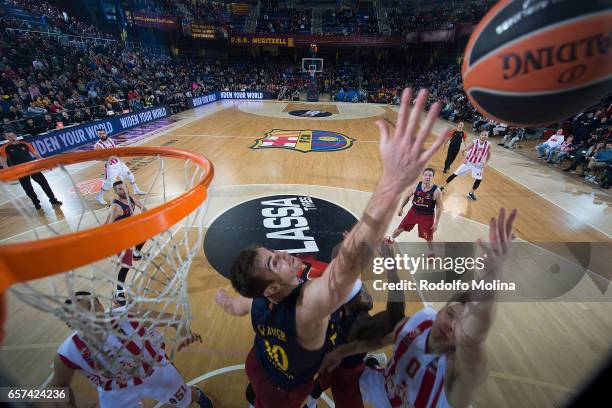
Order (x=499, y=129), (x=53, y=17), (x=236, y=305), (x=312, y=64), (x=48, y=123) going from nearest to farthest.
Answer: (x=236, y=305)
(x=48, y=123)
(x=499, y=129)
(x=53, y=17)
(x=312, y=64)

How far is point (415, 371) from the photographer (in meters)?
1.86

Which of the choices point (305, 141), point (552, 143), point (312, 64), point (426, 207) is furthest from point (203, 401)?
point (312, 64)

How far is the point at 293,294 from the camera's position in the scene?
1631mm

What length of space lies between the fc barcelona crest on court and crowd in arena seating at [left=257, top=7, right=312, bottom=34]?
71.2ft

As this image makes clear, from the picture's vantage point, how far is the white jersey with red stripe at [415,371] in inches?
68.5

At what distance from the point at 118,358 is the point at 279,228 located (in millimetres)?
3480

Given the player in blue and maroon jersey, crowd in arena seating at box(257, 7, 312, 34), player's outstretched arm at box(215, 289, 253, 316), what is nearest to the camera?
player's outstretched arm at box(215, 289, 253, 316)

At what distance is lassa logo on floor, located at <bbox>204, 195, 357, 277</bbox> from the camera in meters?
4.72

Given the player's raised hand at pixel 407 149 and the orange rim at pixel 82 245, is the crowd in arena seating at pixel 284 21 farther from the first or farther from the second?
the player's raised hand at pixel 407 149

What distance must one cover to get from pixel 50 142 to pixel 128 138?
2581 mm

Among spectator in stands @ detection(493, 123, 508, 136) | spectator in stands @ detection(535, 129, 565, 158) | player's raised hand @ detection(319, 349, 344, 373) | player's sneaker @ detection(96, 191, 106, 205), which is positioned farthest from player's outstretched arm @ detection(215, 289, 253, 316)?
spectator in stands @ detection(493, 123, 508, 136)

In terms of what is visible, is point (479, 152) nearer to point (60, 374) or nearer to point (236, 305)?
point (236, 305)

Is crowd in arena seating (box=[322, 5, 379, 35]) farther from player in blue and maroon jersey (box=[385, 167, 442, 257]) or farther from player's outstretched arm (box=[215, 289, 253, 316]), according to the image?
player's outstretched arm (box=[215, 289, 253, 316])

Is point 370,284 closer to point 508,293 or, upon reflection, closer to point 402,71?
point 508,293
